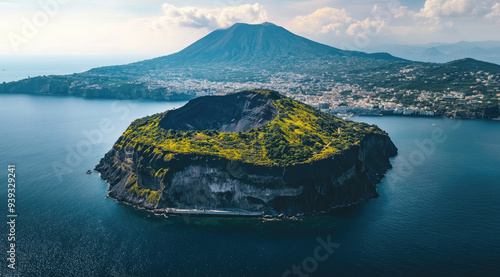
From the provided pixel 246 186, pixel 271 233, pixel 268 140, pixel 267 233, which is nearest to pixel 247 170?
pixel 246 186

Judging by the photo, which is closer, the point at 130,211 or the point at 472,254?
the point at 472,254

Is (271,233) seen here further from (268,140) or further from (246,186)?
(268,140)

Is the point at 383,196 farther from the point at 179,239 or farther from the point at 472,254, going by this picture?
the point at 179,239

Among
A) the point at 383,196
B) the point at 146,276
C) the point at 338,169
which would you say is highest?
the point at 338,169

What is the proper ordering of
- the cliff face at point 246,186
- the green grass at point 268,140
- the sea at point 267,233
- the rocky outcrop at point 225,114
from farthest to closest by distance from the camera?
the rocky outcrop at point 225,114, the green grass at point 268,140, the cliff face at point 246,186, the sea at point 267,233

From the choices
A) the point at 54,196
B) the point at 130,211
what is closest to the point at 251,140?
the point at 130,211

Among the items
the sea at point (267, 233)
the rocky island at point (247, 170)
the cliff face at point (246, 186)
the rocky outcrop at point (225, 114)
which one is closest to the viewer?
the sea at point (267, 233)

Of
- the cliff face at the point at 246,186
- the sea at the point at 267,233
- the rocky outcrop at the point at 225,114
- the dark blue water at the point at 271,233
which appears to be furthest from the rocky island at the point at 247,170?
the rocky outcrop at the point at 225,114

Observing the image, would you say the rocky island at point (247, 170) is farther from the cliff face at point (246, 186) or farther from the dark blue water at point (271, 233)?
the dark blue water at point (271, 233)
